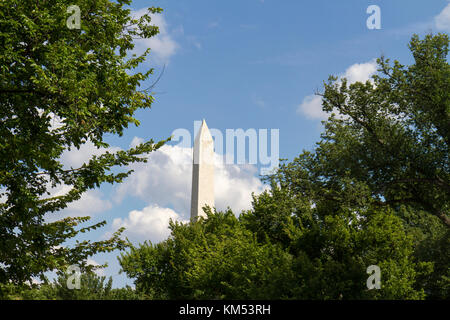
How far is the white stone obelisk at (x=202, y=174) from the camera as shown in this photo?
128 ft

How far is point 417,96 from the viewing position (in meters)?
23.6

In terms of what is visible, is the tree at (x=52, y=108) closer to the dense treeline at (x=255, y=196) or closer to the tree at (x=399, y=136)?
the dense treeline at (x=255, y=196)

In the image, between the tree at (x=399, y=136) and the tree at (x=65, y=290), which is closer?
the tree at (x=65, y=290)

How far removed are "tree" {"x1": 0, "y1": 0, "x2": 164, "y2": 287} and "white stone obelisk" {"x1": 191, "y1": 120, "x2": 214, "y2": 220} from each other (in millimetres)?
19320

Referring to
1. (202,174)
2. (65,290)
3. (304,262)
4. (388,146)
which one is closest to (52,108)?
(65,290)

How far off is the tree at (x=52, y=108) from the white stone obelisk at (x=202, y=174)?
1932cm

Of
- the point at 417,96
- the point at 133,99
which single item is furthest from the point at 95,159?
the point at 417,96

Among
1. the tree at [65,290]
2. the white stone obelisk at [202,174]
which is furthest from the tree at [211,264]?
the tree at [65,290]

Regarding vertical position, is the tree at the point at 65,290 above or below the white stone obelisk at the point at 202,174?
below

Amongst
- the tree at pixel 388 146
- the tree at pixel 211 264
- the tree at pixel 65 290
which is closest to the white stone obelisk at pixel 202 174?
the tree at pixel 211 264

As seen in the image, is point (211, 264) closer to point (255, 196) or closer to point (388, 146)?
point (255, 196)

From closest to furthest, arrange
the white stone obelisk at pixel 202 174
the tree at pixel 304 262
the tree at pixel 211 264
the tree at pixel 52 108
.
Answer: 1. the tree at pixel 52 108
2. the tree at pixel 304 262
3. the tree at pixel 211 264
4. the white stone obelisk at pixel 202 174

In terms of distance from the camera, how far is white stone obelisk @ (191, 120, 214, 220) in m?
39.0

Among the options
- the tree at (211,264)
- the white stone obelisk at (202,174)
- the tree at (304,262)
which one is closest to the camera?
the tree at (304,262)
